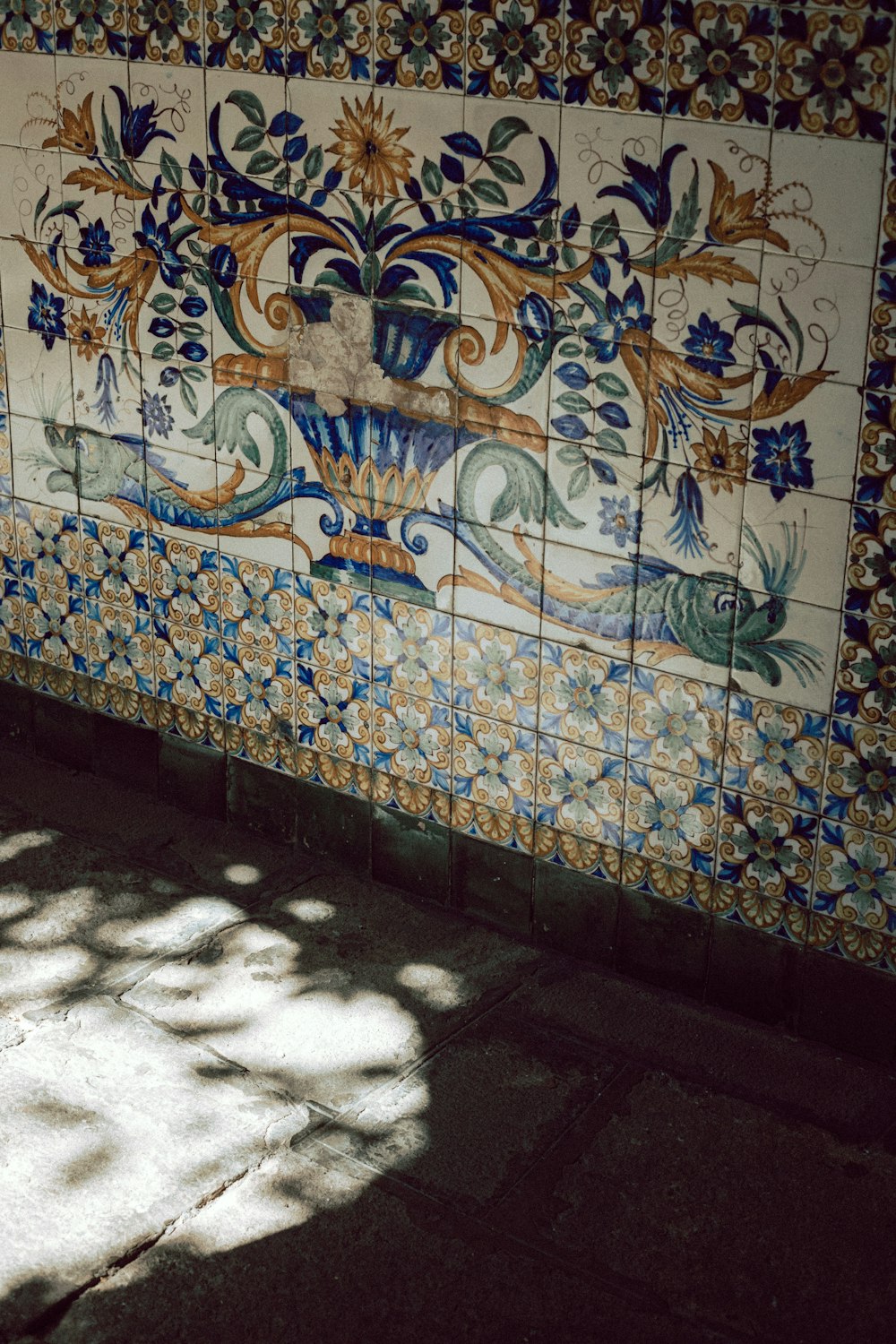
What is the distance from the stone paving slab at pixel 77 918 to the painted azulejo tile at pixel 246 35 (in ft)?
7.42

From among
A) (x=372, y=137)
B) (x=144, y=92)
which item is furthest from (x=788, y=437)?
(x=144, y=92)

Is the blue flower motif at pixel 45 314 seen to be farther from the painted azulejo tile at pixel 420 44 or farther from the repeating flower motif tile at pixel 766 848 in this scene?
the repeating flower motif tile at pixel 766 848

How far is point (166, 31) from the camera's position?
4035 mm

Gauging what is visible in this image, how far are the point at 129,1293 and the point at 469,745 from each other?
1.70 meters

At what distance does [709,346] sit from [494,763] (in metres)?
1.28

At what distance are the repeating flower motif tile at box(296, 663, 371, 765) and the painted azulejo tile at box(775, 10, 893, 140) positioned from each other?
6.28 feet

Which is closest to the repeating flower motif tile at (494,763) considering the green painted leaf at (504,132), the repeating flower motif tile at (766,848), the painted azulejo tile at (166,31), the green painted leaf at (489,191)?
the repeating flower motif tile at (766,848)

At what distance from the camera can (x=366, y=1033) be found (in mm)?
3773

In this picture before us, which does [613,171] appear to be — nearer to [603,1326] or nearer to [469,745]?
[469,745]

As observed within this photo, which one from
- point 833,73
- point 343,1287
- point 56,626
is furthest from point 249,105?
point 343,1287

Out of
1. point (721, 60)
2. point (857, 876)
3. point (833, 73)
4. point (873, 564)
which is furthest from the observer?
point (857, 876)

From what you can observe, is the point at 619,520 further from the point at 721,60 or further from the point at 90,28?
the point at 90,28

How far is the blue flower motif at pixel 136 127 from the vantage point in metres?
4.14

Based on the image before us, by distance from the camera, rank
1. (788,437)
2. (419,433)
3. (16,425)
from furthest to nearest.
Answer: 1. (16,425)
2. (419,433)
3. (788,437)
